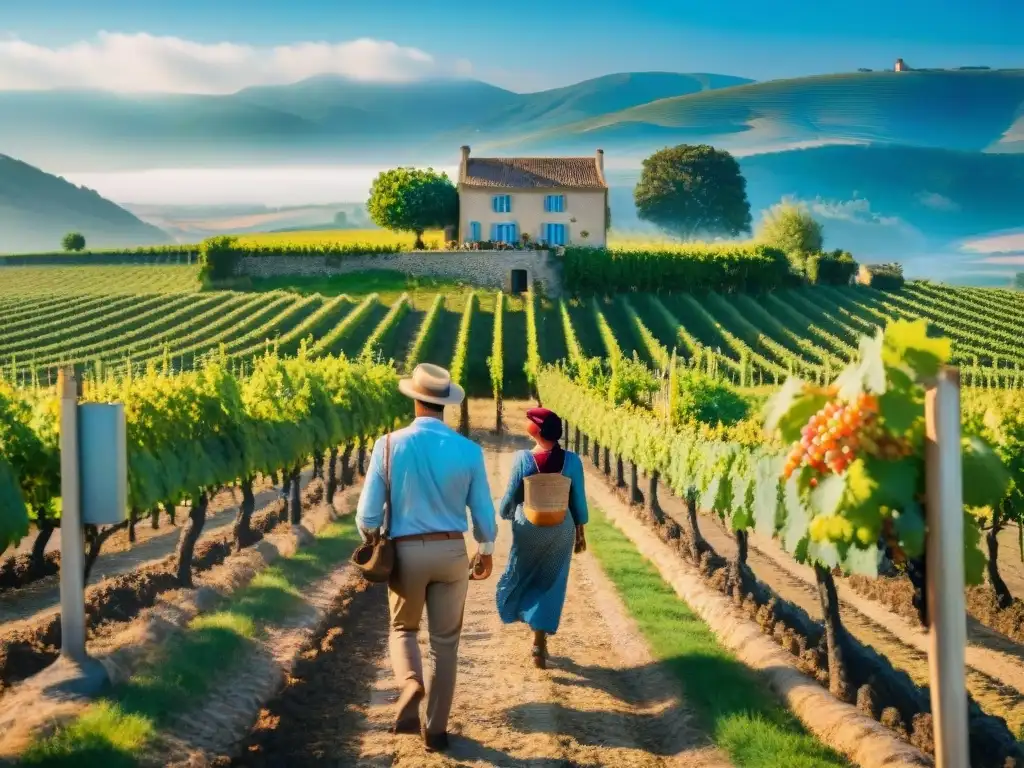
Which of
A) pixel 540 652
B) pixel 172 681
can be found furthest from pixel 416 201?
pixel 172 681

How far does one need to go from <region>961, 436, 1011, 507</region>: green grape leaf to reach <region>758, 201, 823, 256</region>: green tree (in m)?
108

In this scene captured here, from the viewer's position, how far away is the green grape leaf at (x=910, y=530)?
6082 millimetres

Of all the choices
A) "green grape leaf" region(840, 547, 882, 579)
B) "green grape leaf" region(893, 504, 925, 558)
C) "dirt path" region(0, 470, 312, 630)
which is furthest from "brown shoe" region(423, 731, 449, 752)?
"dirt path" region(0, 470, 312, 630)

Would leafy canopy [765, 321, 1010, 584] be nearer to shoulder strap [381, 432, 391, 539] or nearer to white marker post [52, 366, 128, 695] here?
shoulder strap [381, 432, 391, 539]

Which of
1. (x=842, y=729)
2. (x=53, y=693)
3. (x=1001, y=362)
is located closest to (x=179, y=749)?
(x=53, y=693)

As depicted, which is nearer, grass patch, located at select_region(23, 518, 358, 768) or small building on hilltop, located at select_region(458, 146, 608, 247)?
grass patch, located at select_region(23, 518, 358, 768)

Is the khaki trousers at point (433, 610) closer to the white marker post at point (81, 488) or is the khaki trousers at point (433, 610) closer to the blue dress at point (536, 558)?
the white marker post at point (81, 488)

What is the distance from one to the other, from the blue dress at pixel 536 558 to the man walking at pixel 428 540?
2386 millimetres

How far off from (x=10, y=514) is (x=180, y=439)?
459 cm

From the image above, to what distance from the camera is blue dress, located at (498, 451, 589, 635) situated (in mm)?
10422

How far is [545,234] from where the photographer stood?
8669 centimetres

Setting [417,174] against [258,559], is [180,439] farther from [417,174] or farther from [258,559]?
[417,174]

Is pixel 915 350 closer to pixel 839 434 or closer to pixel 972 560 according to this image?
pixel 839 434

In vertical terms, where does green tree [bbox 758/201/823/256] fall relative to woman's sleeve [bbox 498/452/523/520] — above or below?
above
